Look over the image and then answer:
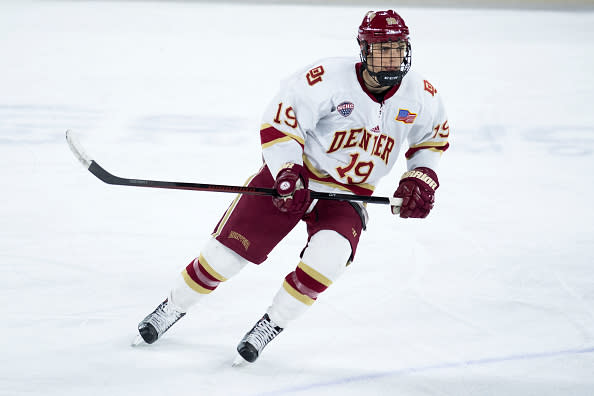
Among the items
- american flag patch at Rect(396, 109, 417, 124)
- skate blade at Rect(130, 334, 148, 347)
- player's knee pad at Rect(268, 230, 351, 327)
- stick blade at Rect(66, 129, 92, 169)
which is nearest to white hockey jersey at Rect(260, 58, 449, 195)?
american flag patch at Rect(396, 109, 417, 124)

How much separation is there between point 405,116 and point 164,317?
3.27 ft

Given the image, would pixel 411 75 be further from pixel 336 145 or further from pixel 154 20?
pixel 154 20

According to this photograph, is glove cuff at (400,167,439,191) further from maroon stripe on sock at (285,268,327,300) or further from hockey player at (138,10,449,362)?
maroon stripe on sock at (285,268,327,300)

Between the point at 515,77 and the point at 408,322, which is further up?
the point at 515,77

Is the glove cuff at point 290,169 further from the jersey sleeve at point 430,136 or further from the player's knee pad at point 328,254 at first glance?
the jersey sleeve at point 430,136

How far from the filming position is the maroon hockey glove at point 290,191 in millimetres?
2252

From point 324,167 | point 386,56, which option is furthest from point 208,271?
point 386,56

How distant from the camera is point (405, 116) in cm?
243

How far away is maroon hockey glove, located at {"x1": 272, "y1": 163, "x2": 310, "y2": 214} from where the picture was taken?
7.39 feet

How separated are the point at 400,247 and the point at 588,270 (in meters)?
0.75

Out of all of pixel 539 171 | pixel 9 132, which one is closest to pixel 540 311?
pixel 539 171

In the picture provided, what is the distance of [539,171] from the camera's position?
4.28 m

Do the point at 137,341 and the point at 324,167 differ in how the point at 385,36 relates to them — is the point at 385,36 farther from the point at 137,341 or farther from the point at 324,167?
the point at 137,341

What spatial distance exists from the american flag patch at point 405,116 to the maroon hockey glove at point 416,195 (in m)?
0.17
